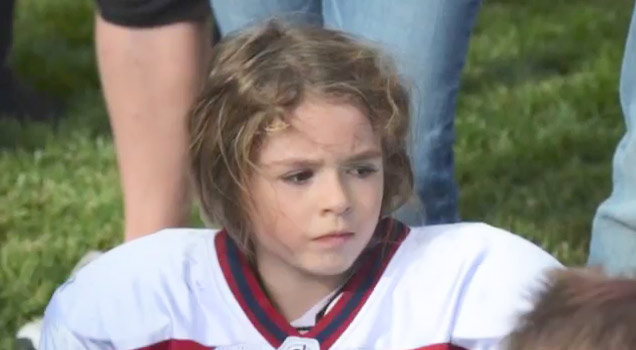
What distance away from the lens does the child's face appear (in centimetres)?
218

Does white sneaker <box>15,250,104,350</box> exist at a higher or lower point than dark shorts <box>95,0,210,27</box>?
lower

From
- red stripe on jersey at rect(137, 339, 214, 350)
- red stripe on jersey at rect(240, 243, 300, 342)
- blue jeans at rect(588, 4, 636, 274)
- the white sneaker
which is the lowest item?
the white sneaker

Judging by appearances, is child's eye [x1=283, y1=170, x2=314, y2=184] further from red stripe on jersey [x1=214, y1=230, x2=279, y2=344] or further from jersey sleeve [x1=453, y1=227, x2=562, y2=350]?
jersey sleeve [x1=453, y1=227, x2=562, y2=350]

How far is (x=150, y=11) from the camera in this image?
2.68m

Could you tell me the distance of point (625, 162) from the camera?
241cm

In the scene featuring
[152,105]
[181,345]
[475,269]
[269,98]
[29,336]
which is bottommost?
[29,336]

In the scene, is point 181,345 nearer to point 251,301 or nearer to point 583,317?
point 251,301

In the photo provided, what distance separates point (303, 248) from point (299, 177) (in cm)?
11

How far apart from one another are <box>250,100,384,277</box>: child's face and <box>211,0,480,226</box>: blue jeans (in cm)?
24

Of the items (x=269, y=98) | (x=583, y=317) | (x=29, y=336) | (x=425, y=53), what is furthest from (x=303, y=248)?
(x=29, y=336)

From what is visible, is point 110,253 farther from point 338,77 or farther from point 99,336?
point 338,77

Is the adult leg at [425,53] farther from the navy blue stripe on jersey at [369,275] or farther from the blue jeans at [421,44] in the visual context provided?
the navy blue stripe on jersey at [369,275]

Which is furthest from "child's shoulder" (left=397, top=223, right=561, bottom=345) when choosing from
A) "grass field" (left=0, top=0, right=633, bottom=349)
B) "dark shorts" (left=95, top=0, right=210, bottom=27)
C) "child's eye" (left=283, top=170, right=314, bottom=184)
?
"grass field" (left=0, top=0, right=633, bottom=349)

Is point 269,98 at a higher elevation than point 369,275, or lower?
higher
